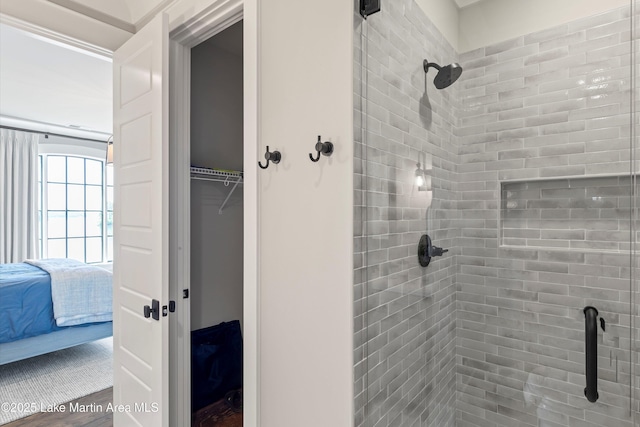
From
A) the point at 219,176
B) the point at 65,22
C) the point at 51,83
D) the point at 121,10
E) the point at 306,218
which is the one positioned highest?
the point at 51,83

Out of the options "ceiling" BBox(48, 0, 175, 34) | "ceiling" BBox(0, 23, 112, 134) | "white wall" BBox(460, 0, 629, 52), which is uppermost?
"ceiling" BBox(0, 23, 112, 134)

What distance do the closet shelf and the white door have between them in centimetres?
38

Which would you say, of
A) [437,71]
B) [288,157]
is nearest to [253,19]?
[288,157]

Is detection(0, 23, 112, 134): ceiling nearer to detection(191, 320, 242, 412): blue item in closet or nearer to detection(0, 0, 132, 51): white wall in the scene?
detection(0, 0, 132, 51): white wall

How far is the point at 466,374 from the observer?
4.34 feet

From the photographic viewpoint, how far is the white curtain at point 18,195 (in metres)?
5.00

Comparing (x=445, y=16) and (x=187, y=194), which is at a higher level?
(x=445, y=16)

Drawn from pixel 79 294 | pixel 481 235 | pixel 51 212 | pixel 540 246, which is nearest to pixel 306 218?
pixel 481 235

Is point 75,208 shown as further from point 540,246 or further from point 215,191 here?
point 540,246

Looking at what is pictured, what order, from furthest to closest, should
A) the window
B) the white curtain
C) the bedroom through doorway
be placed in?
the window
the white curtain
the bedroom through doorway

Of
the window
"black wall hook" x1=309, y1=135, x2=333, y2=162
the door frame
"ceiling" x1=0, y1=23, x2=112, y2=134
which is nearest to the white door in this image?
the door frame

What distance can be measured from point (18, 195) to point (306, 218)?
5785 mm

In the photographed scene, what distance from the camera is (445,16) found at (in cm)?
124

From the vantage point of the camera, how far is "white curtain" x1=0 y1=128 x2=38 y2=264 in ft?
16.4
